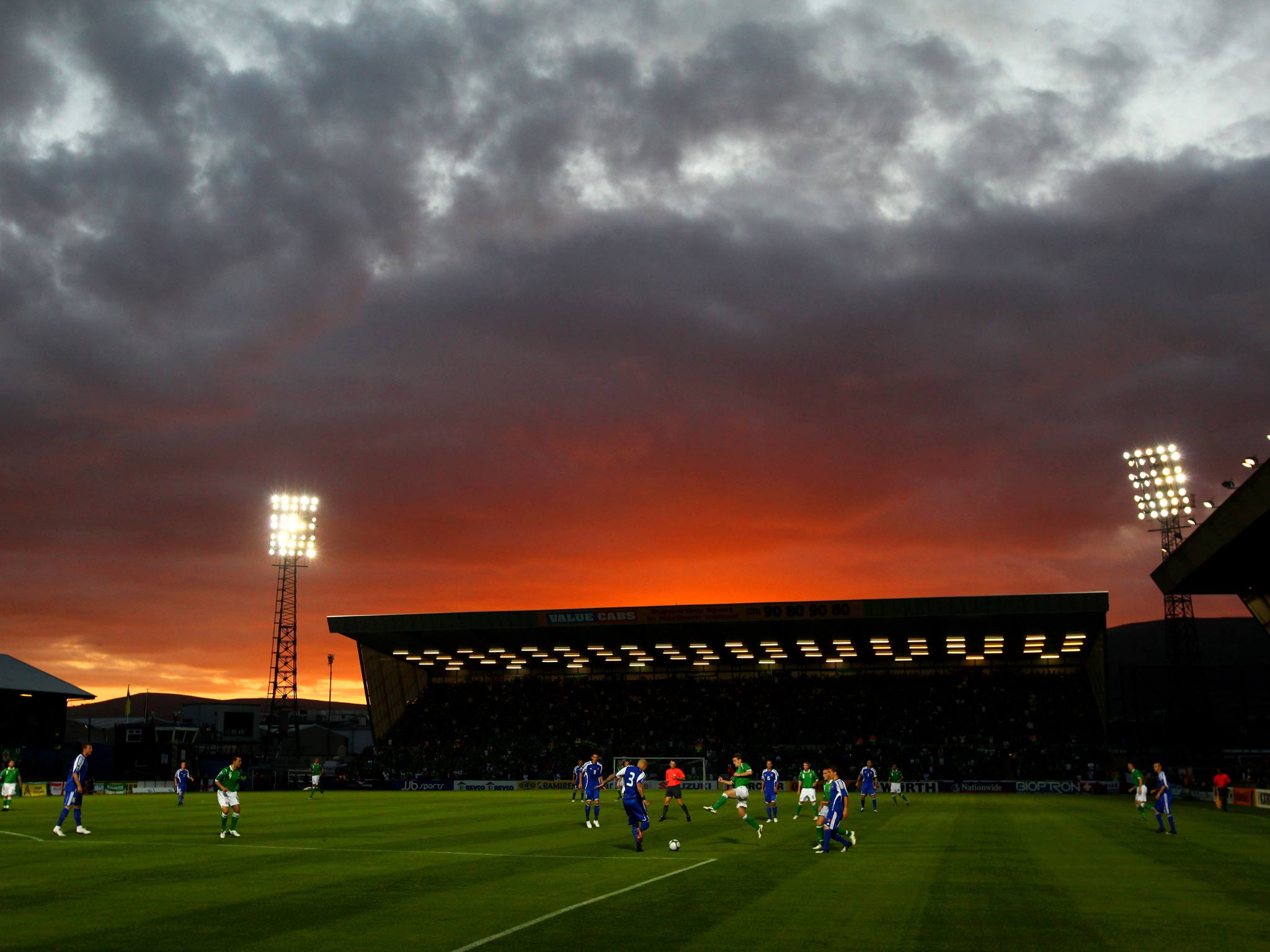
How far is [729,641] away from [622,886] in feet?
209

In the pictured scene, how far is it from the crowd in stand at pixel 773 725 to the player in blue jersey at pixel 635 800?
4763cm

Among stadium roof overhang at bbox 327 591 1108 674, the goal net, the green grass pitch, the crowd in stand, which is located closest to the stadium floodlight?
stadium roof overhang at bbox 327 591 1108 674

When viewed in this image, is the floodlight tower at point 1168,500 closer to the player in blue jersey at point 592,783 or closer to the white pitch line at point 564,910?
the player in blue jersey at point 592,783

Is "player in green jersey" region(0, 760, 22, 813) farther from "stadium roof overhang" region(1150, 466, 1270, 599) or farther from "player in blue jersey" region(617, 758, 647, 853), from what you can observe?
"stadium roof overhang" region(1150, 466, 1270, 599)

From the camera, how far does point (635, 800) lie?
23.0 metres

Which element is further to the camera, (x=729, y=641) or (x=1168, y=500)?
(x=729, y=641)

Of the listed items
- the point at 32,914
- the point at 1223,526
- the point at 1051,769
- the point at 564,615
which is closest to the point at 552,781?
the point at 564,615

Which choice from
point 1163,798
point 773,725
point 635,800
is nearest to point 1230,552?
point 1163,798

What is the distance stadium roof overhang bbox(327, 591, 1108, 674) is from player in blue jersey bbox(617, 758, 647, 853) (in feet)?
152

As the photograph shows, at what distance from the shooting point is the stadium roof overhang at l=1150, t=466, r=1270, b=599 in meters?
36.0

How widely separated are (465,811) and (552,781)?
30.0 metres

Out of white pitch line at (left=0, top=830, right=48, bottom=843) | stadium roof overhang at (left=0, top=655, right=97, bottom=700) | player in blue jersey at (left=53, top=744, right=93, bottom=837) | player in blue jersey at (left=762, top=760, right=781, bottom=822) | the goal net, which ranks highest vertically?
stadium roof overhang at (left=0, top=655, right=97, bottom=700)

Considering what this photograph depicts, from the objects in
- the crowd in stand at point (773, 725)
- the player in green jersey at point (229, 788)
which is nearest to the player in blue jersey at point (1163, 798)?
the player in green jersey at point (229, 788)

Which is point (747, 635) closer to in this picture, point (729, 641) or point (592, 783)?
point (729, 641)
